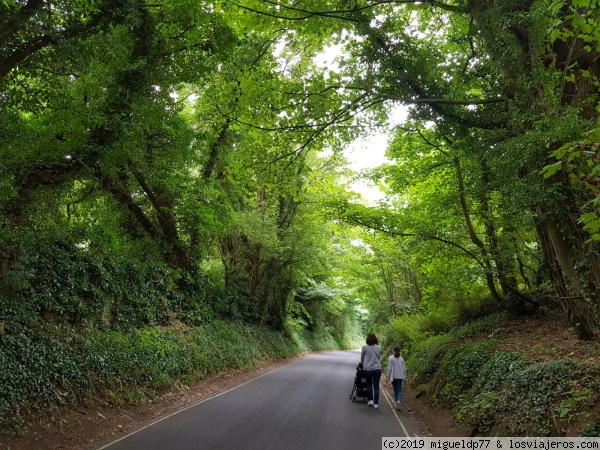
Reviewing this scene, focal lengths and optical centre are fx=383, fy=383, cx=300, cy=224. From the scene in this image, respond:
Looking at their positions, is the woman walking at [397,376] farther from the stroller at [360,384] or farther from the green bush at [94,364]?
the green bush at [94,364]

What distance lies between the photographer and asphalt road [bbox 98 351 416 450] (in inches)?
244

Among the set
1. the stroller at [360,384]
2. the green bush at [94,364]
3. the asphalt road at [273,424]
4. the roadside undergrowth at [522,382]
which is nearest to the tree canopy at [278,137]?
the green bush at [94,364]

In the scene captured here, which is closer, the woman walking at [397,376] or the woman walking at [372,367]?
the woman walking at [372,367]

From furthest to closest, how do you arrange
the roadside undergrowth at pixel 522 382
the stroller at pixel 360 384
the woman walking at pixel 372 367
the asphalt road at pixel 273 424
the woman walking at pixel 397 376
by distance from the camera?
the stroller at pixel 360 384, the woman walking at pixel 397 376, the woman walking at pixel 372 367, the asphalt road at pixel 273 424, the roadside undergrowth at pixel 522 382

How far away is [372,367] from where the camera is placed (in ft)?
31.3

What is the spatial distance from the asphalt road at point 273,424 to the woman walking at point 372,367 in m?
0.29

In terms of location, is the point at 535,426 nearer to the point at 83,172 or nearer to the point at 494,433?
the point at 494,433

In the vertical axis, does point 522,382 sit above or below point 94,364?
below

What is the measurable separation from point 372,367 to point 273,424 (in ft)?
10.5

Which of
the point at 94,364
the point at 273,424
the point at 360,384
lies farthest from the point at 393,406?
the point at 94,364

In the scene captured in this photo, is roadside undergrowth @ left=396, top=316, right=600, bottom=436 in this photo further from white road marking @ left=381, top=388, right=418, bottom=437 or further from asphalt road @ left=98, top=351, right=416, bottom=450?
asphalt road @ left=98, top=351, right=416, bottom=450

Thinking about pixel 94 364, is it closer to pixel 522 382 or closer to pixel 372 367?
pixel 372 367

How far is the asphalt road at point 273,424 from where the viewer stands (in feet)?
20.4

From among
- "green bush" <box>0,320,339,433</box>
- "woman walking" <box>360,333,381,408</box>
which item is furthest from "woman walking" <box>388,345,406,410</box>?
"green bush" <box>0,320,339,433</box>
